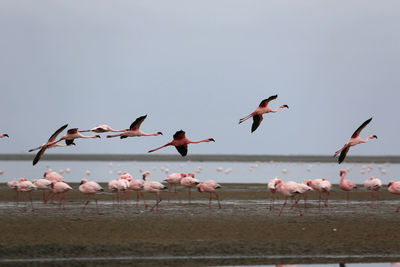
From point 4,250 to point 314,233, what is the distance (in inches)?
327

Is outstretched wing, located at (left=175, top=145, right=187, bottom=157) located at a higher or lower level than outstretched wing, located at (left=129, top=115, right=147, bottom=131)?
lower

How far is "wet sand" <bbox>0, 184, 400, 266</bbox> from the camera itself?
653 inches

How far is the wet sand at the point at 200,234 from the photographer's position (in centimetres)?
1658

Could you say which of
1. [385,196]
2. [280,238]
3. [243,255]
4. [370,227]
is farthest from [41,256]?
[385,196]

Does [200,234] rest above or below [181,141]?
below

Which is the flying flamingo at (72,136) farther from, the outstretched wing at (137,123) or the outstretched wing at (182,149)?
the outstretched wing at (182,149)

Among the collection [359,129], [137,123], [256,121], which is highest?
[256,121]

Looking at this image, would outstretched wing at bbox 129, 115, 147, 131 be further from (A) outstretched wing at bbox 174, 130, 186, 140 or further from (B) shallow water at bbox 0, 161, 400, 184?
(B) shallow water at bbox 0, 161, 400, 184

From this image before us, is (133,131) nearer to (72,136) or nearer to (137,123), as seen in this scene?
(137,123)

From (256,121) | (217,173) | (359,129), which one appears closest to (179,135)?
(256,121)

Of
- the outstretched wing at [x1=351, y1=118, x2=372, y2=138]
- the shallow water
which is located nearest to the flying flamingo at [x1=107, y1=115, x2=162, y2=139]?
the outstretched wing at [x1=351, y1=118, x2=372, y2=138]

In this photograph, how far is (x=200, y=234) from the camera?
1916cm

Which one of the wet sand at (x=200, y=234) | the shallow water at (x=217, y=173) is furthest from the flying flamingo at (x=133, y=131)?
the shallow water at (x=217, y=173)

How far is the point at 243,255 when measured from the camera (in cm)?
1677
